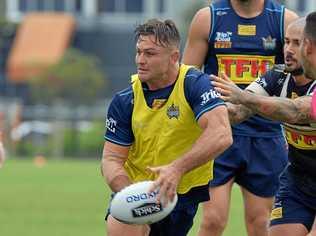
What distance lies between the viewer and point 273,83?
9148mm

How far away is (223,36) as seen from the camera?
34.8 feet

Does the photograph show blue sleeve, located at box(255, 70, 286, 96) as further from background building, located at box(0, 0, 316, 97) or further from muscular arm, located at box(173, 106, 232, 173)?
background building, located at box(0, 0, 316, 97)

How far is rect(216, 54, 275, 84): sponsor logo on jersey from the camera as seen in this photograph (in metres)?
10.6

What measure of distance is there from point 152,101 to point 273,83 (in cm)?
92

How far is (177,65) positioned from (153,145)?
1.86 ft

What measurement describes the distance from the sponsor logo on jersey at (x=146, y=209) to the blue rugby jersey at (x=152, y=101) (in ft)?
2.29

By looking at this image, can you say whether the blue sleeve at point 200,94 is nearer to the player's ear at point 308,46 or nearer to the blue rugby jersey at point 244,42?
the player's ear at point 308,46

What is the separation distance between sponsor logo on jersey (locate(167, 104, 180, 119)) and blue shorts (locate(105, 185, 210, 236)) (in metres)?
0.58

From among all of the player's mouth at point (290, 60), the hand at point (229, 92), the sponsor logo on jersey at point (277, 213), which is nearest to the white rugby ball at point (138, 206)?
the hand at point (229, 92)

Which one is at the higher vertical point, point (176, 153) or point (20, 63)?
point (176, 153)

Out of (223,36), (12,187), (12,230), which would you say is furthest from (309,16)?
(12,187)

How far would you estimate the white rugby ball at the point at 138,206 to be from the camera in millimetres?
8219

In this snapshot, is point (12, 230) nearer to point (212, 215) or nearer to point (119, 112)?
point (212, 215)

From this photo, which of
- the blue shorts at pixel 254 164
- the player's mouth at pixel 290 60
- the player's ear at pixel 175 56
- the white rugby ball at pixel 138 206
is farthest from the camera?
the blue shorts at pixel 254 164
